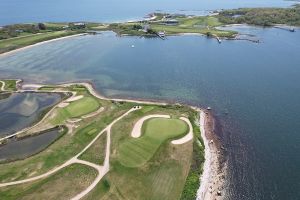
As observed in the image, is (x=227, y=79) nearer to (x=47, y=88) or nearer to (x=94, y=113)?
(x=94, y=113)

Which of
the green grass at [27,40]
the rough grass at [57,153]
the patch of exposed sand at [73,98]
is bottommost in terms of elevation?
the rough grass at [57,153]

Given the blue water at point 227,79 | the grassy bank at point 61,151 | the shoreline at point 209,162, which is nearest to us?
the shoreline at point 209,162

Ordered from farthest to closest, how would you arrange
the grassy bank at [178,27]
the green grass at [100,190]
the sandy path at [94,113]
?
1. the grassy bank at [178,27]
2. the sandy path at [94,113]
3. the green grass at [100,190]

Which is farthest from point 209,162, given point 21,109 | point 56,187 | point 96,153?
point 21,109

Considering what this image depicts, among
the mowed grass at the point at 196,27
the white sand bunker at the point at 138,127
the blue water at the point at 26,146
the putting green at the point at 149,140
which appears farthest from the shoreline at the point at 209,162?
the mowed grass at the point at 196,27

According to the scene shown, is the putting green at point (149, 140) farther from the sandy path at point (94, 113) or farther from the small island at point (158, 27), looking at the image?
the small island at point (158, 27)

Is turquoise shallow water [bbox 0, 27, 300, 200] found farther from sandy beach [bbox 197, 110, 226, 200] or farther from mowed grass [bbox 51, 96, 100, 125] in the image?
mowed grass [bbox 51, 96, 100, 125]
